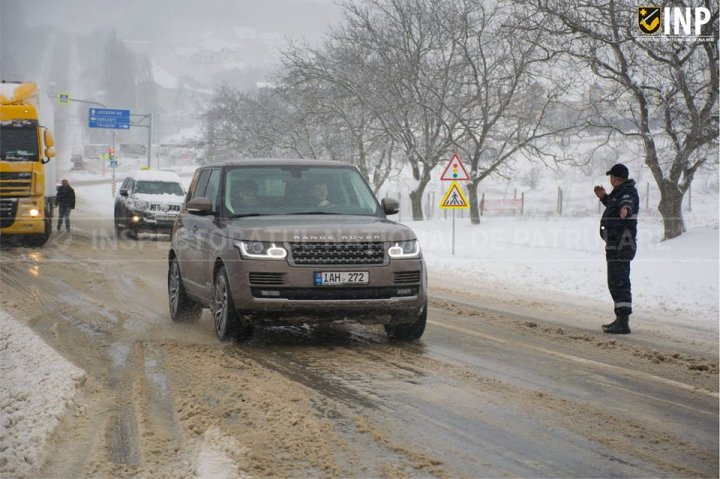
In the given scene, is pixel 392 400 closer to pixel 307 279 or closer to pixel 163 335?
pixel 307 279

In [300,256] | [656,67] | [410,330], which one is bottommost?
[410,330]

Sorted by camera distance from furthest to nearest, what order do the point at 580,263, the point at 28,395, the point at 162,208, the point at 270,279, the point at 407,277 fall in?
the point at 162,208 → the point at 580,263 → the point at 407,277 → the point at 270,279 → the point at 28,395

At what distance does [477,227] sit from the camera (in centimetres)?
2995

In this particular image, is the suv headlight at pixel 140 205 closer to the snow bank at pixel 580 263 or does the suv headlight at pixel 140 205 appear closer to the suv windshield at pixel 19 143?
the suv windshield at pixel 19 143

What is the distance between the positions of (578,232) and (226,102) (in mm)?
36295

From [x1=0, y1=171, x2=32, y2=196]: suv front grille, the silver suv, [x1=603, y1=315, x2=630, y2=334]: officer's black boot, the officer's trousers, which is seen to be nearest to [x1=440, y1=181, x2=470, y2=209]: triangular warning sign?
the silver suv

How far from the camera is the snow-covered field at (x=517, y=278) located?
5309 millimetres

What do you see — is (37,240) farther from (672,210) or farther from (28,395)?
(28,395)

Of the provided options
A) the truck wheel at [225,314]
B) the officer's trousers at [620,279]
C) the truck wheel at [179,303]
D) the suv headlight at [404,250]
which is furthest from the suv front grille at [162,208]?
the suv headlight at [404,250]

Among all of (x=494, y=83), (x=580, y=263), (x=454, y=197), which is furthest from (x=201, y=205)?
(x=494, y=83)

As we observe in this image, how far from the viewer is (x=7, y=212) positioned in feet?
68.4

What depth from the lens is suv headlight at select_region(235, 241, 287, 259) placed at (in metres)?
7.63

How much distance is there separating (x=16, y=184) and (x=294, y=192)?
47.6 ft

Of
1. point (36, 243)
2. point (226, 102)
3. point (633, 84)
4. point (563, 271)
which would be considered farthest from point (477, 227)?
point (226, 102)
